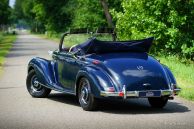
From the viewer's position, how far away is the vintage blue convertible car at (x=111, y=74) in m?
10.3

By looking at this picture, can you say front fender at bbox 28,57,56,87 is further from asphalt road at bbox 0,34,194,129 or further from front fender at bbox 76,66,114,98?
front fender at bbox 76,66,114,98

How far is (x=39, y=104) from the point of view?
38.6ft

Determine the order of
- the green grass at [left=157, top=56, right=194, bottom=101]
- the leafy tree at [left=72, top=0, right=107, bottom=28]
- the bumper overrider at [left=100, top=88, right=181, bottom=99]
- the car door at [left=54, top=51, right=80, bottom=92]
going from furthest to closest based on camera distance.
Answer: the leafy tree at [left=72, top=0, right=107, bottom=28], the green grass at [left=157, top=56, right=194, bottom=101], the car door at [left=54, top=51, right=80, bottom=92], the bumper overrider at [left=100, top=88, right=181, bottom=99]

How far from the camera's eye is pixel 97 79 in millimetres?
10438

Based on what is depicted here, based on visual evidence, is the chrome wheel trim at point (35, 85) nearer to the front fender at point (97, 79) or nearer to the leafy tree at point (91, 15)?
the front fender at point (97, 79)

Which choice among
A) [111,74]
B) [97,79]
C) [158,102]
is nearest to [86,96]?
[97,79]

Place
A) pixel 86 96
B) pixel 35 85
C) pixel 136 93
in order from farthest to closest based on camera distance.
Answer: pixel 35 85
pixel 86 96
pixel 136 93

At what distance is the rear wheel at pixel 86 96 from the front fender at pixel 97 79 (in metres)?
0.14

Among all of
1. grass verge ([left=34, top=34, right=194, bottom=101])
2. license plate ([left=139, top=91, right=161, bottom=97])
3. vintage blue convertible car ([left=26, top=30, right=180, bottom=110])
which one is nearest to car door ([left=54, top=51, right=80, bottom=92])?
vintage blue convertible car ([left=26, top=30, right=180, bottom=110])

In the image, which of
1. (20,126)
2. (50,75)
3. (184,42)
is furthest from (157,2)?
(20,126)

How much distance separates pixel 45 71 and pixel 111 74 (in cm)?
245

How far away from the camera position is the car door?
11.4m

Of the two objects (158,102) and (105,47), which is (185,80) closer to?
(158,102)

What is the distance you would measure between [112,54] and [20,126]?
2.86m
